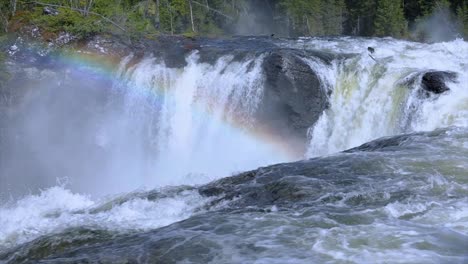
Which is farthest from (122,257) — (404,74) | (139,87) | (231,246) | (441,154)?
(139,87)

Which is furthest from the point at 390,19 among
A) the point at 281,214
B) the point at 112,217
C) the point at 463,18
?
the point at 281,214

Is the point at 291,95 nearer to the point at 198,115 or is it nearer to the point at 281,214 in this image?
the point at 198,115

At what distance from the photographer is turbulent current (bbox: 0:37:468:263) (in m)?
6.05

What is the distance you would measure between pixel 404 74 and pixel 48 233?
9696 mm

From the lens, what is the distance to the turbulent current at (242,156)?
19.9ft

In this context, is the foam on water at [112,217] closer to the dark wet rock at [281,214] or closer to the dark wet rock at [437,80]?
the dark wet rock at [281,214]

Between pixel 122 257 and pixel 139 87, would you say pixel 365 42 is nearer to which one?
pixel 139 87

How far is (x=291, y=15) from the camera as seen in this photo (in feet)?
124

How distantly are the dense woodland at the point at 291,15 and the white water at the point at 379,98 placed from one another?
926cm

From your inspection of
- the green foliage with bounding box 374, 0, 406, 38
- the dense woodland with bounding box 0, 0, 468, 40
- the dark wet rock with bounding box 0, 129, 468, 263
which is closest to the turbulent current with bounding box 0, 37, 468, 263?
the dark wet rock with bounding box 0, 129, 468, 263

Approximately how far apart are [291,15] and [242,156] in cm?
2446

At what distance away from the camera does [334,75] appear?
14758 millimetres

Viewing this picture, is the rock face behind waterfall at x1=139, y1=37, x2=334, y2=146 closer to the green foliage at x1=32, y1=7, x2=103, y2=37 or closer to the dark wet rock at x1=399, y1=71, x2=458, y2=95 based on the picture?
the dark wet rock at x1=399, y1=71, x2=458, y2=95

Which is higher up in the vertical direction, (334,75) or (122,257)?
(334,75)
